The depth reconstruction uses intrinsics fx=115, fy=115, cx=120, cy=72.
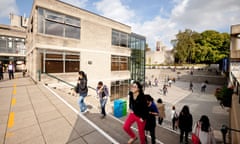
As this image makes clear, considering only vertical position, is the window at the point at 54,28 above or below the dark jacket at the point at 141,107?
above

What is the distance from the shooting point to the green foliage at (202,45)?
120ft

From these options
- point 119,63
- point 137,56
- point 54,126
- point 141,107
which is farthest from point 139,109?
point 137,56

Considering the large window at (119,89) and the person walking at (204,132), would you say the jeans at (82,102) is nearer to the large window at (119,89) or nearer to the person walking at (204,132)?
the person walking at (204,132)

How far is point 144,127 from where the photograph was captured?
3131mm

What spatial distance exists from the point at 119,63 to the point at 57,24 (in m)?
9.60

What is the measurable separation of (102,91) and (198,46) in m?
44.5

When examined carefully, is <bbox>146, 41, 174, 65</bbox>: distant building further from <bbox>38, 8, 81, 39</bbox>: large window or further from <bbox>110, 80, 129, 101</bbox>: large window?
<bbox>38, 8, 81, 39</bbox>: large window

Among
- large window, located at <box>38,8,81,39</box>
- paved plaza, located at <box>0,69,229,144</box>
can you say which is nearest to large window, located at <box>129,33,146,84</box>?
large window, located at <box>38,8,81,39</box>

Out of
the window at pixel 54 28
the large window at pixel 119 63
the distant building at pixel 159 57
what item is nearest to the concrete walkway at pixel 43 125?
the window at pixel 54 28

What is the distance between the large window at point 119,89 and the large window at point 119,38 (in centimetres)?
600

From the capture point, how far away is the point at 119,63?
1797cm

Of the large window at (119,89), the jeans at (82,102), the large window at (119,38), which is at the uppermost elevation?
the large window at (119,38)

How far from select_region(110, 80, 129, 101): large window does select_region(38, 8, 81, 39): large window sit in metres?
8.35

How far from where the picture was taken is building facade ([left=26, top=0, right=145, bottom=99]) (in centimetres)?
1049
